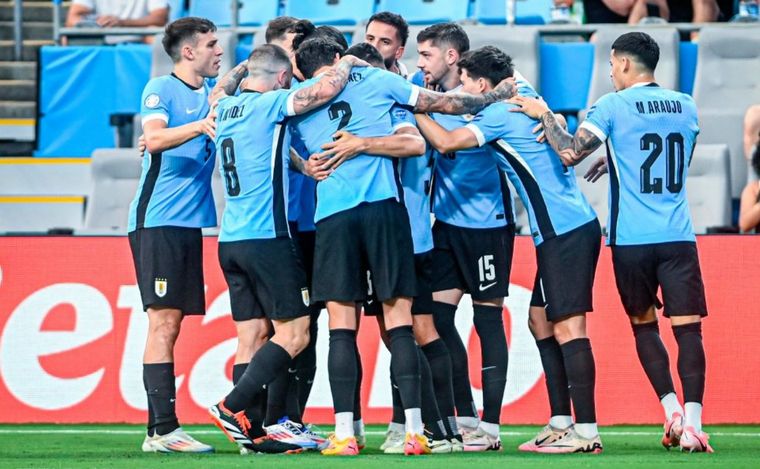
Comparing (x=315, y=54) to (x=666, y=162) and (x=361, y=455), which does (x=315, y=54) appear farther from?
(x=361, y=455)

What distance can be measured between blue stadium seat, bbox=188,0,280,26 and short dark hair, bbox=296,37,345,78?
6.24 m

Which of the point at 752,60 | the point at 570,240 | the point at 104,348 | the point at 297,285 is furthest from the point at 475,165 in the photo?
the point at 752,60

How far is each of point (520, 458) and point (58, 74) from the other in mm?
7634

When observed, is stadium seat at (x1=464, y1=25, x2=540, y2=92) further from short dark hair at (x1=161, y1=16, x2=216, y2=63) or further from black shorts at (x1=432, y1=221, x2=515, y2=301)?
short dark hair at (x1=161, y1=16, x2=216, y2=63)

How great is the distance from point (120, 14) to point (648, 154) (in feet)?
25.0

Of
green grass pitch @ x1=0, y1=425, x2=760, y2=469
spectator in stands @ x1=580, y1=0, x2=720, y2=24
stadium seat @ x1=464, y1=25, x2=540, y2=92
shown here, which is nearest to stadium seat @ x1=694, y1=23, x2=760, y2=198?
spectator in stands @ x1=580, y1=0, x2=720, y2=24

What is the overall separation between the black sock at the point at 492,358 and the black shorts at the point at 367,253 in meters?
0.82

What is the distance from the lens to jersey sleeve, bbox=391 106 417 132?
7.24 m

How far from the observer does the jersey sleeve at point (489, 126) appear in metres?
7.29

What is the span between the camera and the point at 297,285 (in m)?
7.22

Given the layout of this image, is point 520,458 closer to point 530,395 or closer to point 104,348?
point 530,395

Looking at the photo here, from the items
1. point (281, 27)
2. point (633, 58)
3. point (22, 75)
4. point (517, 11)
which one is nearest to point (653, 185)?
point (633, 58)

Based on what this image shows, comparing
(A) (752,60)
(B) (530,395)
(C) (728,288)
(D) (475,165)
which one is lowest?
(B) (530,395)

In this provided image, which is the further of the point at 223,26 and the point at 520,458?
the point at 223,26
